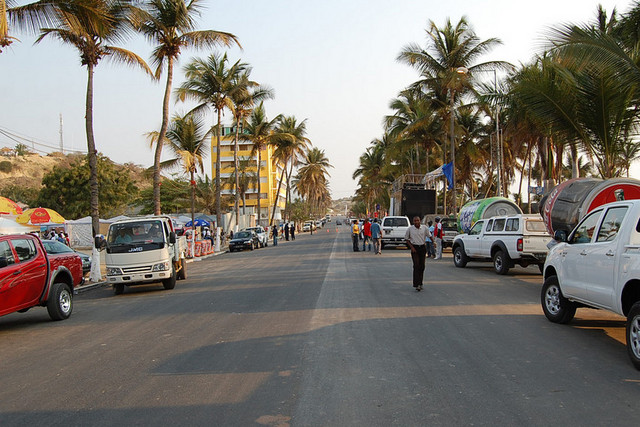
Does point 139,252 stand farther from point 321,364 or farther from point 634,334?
point 634,334

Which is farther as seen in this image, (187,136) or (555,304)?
(187,136)

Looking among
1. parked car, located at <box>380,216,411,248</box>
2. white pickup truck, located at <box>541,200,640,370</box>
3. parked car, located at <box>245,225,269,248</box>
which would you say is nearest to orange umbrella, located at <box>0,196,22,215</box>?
parked car, located at <box>245,225,269,248</box>

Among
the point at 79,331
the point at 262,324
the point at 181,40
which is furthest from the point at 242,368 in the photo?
the point at 181,40

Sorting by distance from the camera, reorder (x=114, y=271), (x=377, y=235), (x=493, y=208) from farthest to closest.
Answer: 1. (x=377, y=235)
2. (x=493, y=208)
3. (x=114, y=271)

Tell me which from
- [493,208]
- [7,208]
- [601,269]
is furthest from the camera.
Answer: [7,208]

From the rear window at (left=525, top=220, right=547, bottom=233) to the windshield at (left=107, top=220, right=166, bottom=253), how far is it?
10.6 m

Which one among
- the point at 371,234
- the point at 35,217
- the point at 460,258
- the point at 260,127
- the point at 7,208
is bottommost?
the point at 460,258

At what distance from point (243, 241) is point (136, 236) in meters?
20.8

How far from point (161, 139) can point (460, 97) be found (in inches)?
804

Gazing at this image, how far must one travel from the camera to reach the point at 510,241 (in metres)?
15.9

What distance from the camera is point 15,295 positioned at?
875 cm

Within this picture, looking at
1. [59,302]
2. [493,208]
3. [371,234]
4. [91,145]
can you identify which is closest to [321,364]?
[59,302]

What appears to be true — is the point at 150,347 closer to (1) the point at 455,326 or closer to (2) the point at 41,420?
(2) the point at 41,420

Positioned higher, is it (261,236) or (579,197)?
(579,197)
